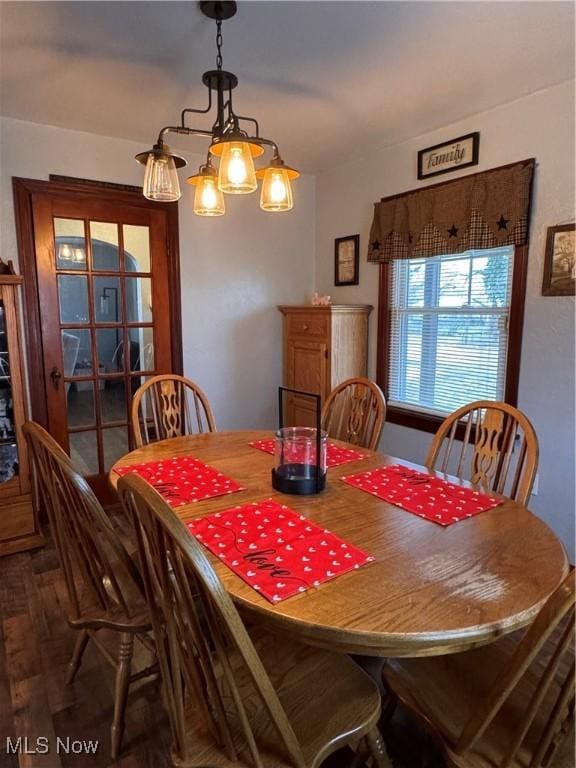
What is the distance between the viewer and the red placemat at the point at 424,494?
137 cm

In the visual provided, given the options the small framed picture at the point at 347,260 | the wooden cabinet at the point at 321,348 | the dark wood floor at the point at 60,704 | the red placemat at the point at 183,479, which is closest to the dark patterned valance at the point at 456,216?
the small framed picture at the point at 347,260

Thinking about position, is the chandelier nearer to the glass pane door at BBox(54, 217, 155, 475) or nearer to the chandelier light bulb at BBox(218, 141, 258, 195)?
the chandelier light bulb at BBox(218, 141, 258, 195)

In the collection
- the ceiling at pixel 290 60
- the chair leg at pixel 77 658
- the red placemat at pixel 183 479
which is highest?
the ceiling at pixel 290 60

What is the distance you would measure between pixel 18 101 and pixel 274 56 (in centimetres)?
140

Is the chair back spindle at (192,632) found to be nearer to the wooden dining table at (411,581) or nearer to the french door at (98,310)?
the wooden dining table at (411,581)

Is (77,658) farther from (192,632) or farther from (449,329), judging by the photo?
(449,329)

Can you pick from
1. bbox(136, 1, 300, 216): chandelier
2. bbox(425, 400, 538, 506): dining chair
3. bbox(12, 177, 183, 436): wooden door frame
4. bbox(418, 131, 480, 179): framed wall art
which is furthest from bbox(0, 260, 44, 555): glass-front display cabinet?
bbox(418, 131, 480, 179): framed wall art

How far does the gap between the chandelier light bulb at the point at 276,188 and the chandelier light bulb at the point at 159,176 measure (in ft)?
1.07

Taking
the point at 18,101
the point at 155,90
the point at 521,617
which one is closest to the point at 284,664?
the point at 521,617

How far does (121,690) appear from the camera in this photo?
1.42m

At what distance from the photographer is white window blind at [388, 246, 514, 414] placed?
8.60 feet

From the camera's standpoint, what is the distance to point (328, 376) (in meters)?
3.18

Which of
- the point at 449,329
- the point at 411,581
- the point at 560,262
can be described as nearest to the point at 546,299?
the point at 560,262

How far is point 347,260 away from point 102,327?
5.93 ft
